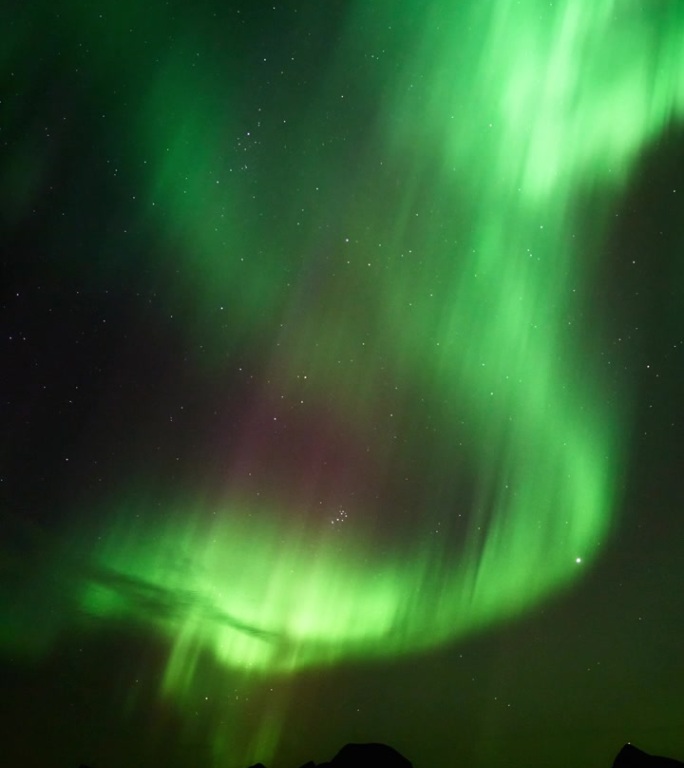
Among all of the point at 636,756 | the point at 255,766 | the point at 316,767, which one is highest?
the point at 636,756

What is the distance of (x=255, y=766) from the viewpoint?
3003 centimetres

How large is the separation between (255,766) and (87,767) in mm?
7058

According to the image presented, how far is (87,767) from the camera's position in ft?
101

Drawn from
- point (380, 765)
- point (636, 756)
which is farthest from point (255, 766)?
point (636, 756)

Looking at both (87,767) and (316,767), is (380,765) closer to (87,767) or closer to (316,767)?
(316,767)

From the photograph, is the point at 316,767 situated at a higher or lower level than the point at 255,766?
higher

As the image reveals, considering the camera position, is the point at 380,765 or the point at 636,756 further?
the point at 380,765

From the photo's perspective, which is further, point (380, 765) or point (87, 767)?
point (87, 767)

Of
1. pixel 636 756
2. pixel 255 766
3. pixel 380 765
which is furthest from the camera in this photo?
pixel 255 766

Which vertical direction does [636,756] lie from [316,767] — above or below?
above

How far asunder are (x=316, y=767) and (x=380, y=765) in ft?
8.53

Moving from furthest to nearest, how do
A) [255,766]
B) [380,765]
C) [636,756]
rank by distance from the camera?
1. [255,766]
2. [380,765]
3. [636,756]

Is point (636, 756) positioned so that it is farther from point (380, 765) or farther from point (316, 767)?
point (316, 767)

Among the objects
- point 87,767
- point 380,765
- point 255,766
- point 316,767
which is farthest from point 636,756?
point 87,767
